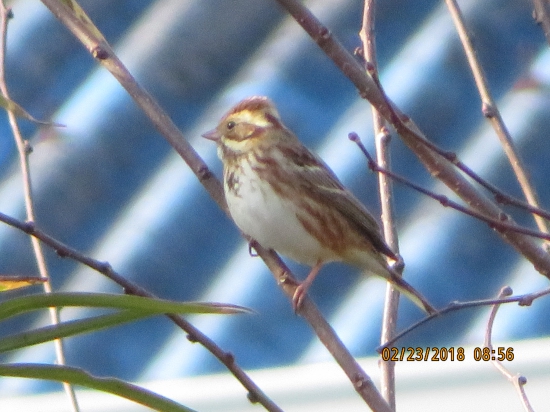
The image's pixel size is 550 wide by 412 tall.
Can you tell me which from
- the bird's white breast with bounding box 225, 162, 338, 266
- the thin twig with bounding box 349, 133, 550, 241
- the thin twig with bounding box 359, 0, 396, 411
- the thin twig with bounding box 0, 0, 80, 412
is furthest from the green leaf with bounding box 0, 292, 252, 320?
the bird's white breast with bounding box 225, 162, 338, 266

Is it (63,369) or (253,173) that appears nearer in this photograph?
(63,369)

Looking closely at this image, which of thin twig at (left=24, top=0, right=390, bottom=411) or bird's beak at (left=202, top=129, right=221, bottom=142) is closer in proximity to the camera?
thin twig at (left=24, top=0, right=390, bottom=411)

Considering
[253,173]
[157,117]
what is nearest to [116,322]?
[157,117]

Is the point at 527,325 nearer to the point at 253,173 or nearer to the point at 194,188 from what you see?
the point at 253,173

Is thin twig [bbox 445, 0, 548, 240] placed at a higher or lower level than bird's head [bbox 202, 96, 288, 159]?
lower

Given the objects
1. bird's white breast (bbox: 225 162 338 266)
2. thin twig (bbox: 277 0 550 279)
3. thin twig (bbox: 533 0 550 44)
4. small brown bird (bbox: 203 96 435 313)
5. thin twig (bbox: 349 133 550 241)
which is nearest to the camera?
thin twig (bbox: 349 133 550 241)

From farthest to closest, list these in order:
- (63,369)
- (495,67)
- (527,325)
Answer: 1. (495,67)
2. (527,325)
3. (63,369)

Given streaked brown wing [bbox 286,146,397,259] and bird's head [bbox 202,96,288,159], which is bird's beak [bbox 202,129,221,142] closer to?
bird's head [bbox 202,96,288,159]
